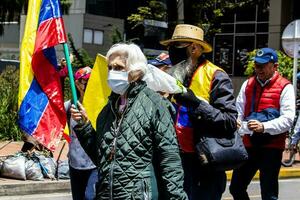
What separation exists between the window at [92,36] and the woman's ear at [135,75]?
31006 millimetres

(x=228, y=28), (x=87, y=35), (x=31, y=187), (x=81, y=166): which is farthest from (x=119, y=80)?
(x=87, y=35)

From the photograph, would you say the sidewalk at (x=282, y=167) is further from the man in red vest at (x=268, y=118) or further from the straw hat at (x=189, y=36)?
the straw hat at (x=189, y=36)

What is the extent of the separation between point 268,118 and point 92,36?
2958 cm

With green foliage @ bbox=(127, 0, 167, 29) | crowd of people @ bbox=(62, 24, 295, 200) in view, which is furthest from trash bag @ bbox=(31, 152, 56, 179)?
green foliage @ bbox=(127, 0, 167, 29)

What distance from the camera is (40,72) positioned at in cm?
492

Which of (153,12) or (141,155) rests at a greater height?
(153,12)

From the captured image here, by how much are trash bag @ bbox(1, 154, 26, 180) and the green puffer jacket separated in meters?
5.98

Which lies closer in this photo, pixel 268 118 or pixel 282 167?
pixel 268 118

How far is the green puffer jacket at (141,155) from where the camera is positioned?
11.8 feet

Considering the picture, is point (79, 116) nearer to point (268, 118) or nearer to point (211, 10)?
point (268, 118)

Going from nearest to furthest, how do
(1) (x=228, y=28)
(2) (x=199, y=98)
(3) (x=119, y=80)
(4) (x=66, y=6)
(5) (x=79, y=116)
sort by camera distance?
(3) (x=119, y=80) < (5) (x=79, y=116) < (2) (x=199, y=98) < (1) (x=228, y=28) < (4) (x=66, y=6)

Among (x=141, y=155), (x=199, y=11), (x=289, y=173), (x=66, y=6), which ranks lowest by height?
(x=289, y=173)

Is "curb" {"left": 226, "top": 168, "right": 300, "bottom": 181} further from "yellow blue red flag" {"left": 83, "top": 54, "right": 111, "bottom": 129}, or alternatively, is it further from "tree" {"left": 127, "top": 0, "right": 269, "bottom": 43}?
"tree" {"left": 127, "top": 0, "right": 269, "bottom": 43}

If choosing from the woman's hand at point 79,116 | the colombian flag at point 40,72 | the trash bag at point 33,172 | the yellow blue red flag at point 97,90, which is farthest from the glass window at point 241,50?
the woman's hand at point 79,116
